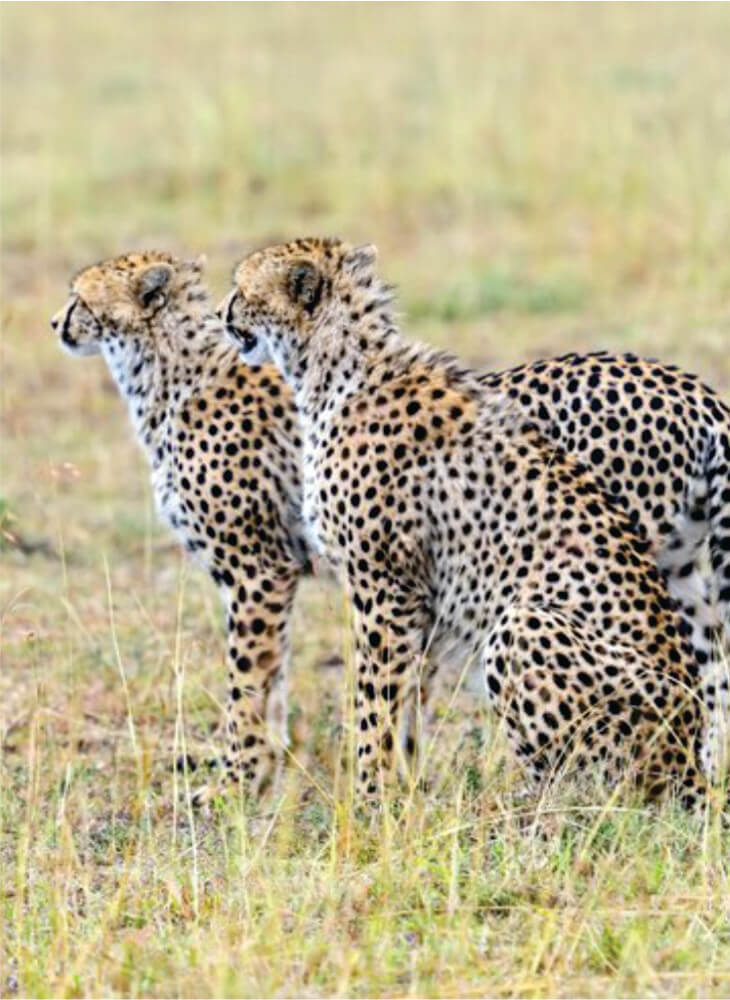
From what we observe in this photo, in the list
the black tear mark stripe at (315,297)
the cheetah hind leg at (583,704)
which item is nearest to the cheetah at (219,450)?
the black tear mark stripe at (315,297)

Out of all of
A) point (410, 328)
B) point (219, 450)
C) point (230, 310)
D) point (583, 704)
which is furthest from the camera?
point (410, 328)

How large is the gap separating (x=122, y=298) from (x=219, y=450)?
0.43m

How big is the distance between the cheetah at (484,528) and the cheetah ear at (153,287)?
285 mm

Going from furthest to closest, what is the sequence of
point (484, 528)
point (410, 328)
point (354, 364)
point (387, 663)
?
point (410, 328), point (354, 364), point (387, 663), point (484, 528)

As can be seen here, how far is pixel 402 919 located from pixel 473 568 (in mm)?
967

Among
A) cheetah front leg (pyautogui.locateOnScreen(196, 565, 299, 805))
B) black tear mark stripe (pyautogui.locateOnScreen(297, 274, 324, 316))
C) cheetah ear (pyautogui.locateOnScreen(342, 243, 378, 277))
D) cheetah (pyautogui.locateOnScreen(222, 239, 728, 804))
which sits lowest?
cheetah front leg (pyautogui.locateOnScreen(196, 565, 299, 805))

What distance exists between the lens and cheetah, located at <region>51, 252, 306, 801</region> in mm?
4984

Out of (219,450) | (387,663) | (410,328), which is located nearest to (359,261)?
(219,450)

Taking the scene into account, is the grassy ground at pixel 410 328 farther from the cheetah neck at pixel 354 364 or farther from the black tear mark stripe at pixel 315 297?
the black tear mark stripe at pixel 315 297

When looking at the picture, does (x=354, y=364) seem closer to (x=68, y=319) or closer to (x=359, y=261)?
(x=359, y=261)

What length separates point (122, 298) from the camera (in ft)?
17.0

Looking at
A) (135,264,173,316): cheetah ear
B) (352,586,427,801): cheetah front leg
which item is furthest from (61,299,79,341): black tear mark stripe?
(352,586,427,801): cheetah front leg

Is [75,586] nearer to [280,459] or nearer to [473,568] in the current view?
[280,459]

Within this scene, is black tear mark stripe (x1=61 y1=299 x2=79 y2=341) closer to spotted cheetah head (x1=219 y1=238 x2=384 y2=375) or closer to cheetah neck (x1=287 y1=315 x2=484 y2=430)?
spotted cheetah head (x1=219 y1=238 x2=384 y2=375)
